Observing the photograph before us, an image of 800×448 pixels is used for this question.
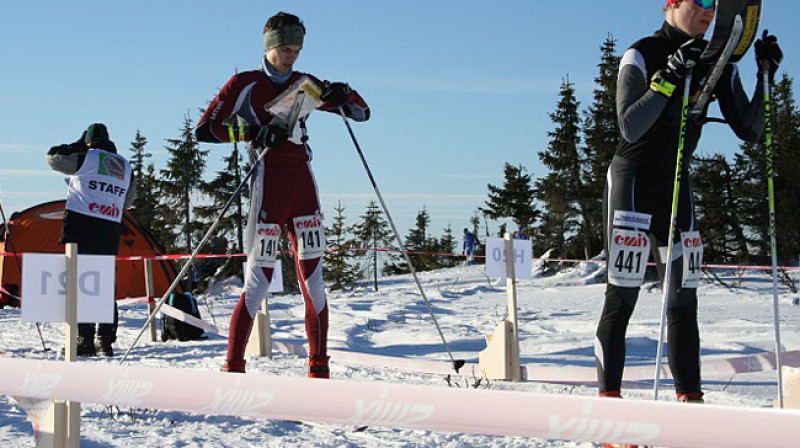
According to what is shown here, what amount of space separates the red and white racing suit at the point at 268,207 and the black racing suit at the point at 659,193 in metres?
1.74

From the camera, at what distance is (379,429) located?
3.81 meters

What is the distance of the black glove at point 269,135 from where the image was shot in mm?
4141

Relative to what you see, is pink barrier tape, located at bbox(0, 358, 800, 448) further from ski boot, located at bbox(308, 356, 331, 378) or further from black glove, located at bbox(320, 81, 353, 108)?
black glove, located at bbox(320, 81, 353, 108)

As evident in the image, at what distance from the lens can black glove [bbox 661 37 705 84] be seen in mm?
3109

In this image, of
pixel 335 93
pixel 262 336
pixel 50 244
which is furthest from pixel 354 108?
pixel 50 244

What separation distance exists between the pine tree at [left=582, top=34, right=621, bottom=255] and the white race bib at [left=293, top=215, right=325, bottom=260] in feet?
75.2

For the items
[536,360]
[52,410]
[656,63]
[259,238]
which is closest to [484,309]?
[536,360]

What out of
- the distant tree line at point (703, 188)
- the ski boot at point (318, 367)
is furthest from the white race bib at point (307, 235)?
the distant tree line at point (703, 188)

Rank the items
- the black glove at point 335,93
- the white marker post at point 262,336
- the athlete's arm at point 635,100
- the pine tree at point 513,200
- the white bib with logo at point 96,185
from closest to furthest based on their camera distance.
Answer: the athlete's arm at point 635,100
the black glove at point 335,93
the white marker post at point 262,336
the white bib with logo at point 96,185
the pine tree at point 513,200

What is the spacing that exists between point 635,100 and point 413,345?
4.69 metres

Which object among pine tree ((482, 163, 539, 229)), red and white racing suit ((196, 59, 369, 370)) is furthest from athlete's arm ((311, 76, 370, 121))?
pine tree ((482, 163, 539, 229))

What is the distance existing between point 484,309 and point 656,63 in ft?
27.6

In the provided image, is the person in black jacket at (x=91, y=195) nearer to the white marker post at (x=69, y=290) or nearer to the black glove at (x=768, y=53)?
the white marker post at (x=69, y=290)

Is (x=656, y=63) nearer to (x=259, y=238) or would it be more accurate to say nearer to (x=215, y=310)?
(x=259, y=238)
